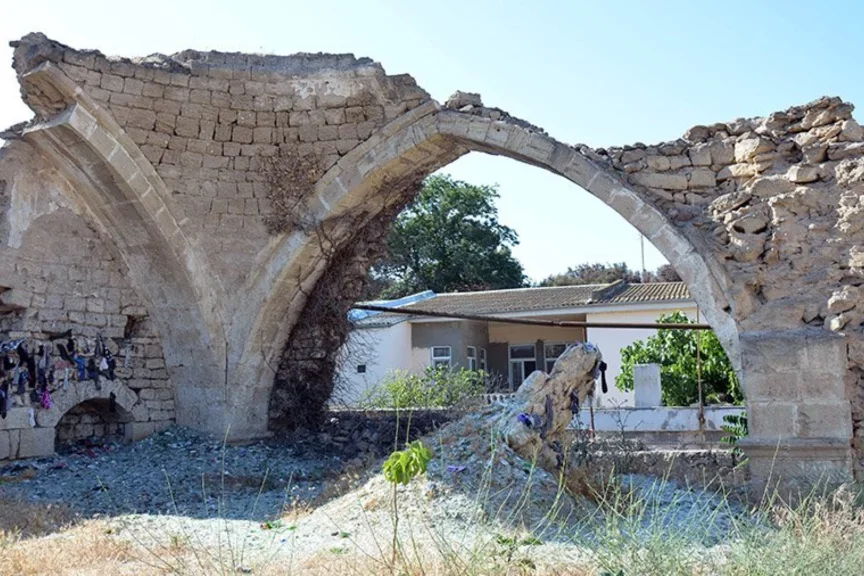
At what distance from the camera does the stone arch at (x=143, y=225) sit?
27.4 ft

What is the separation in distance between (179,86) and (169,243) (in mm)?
1343

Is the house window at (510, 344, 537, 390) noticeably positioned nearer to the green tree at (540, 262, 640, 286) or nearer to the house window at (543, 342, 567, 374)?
the house window at (543, 342, 567, 374)

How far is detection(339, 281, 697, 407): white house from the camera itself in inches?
736

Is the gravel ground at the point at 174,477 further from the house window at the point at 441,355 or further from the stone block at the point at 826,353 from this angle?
the house window at the point at 441,355

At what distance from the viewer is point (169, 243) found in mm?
8812

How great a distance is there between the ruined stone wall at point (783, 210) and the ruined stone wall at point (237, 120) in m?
2.37

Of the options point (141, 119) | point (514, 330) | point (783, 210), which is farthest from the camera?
point (514, 330)

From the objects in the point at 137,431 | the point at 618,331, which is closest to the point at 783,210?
the point at 137,431

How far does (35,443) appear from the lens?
8.27 m

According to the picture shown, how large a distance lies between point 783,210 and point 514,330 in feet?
46.6

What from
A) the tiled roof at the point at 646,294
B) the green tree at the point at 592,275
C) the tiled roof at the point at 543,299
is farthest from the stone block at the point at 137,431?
the green tree at the point at 592,275

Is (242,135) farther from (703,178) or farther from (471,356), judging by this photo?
(471,356)

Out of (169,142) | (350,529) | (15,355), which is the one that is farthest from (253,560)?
(169,142)

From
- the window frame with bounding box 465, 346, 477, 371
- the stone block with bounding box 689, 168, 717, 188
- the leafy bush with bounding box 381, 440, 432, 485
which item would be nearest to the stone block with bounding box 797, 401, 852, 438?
the stone block with bounding box 689, 168, 717, 188
